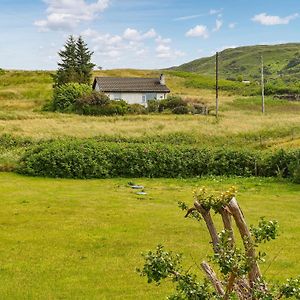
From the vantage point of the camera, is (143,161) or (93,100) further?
(93,100)

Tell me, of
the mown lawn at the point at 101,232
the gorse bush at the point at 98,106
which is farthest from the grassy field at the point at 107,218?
the gorse bush at the point at 98,106

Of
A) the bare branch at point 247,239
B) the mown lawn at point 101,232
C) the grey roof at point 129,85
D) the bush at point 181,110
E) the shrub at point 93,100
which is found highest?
the grey roof at point 129,85

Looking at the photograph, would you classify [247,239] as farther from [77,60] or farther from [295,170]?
[77,60]

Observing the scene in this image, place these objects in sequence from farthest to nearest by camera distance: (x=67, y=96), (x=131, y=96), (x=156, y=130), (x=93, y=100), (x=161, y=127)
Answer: (x=131, y=96) → (x=67, y=96) → (x=93, y=100) → (x=161, y=127) → (x=156, y=130)

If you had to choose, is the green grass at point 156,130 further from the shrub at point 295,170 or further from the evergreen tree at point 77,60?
the evergreen tree at point 77,60

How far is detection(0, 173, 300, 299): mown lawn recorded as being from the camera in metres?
14.8

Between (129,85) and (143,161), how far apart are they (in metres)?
46.4

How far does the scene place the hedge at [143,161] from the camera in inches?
1348

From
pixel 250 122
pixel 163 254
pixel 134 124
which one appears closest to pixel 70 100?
pixel 134 124

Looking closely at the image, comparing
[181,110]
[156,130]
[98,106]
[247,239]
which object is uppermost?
[247,239]

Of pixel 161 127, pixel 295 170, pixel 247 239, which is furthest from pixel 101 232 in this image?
pixel 161 127

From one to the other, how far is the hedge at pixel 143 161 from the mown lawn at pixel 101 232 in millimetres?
1412

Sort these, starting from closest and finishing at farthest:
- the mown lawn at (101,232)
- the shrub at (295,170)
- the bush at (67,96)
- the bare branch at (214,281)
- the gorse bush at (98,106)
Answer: the bare branch at (214,281), the mown lawn at (101,232), the shrub at (295,170), the gorse bush at (98,106), the bush at (67,96)

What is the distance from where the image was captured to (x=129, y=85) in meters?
80.2
